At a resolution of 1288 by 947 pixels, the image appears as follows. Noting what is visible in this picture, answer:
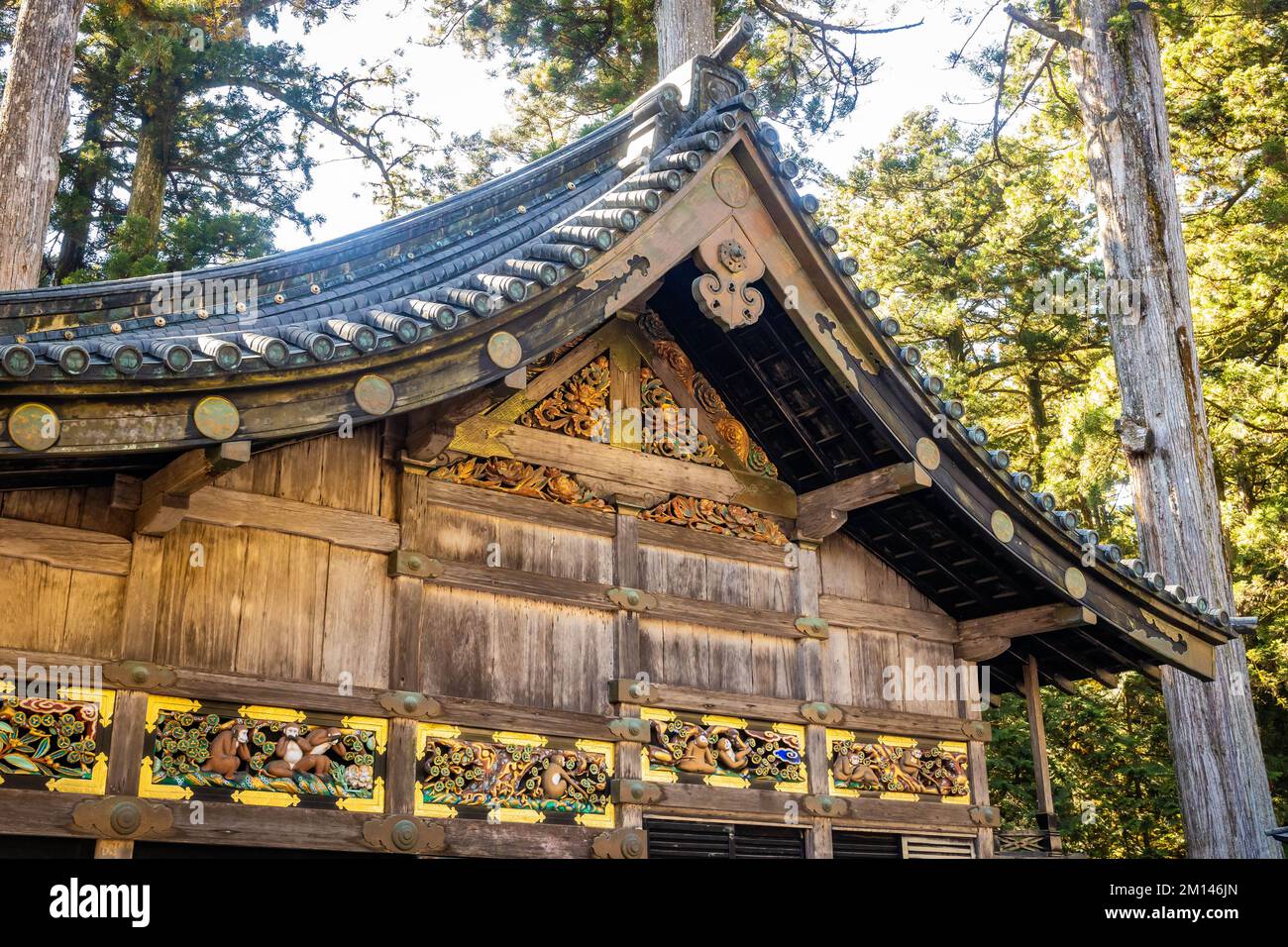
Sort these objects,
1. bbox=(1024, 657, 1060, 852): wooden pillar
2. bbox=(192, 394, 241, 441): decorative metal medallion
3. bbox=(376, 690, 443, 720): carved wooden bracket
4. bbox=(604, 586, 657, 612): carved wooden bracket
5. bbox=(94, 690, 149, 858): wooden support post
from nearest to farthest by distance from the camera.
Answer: bbox=(192, 394, 241, 441): decorative metal medallion < bbox=(94, 690, 149, 858): wooden support post < bbox=(376, 690, 443, 720): carved wooden bracket < bbox=(604, 586, 657, 612): carved wooden bracket < bbox=(1024, 657, 1060, 852): wooden pillar

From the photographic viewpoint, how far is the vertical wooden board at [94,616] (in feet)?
22.5

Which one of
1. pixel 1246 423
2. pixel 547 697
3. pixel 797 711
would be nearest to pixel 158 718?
pixel 547 697

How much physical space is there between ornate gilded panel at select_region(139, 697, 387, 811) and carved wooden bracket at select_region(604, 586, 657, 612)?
1804mm

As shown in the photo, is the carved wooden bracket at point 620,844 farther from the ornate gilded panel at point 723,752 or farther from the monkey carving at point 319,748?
the monkey carving at point 319,748

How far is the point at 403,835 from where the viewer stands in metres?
7.39

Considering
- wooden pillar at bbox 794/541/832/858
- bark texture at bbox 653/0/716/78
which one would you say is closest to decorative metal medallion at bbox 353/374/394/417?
wooden pillar at bbox 794/541/832/858

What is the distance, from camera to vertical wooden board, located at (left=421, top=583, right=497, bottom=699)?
7953 mm

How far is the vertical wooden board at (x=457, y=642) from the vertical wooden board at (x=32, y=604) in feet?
6.68

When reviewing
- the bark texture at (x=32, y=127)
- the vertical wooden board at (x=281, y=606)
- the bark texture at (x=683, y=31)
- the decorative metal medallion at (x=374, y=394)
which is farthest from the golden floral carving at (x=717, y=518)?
the bark texture at (x=683, y=31)

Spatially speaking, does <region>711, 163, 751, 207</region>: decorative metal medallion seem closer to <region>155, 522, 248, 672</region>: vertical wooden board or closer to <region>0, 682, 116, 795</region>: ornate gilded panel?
<region>155, 522, 248, 672</region>: vertical wooden board

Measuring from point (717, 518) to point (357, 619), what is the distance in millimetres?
2807

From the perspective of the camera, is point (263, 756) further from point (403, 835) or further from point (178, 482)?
point (178, 482)

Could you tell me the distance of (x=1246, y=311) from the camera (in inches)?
808

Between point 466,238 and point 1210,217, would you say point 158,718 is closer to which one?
point 466,238
